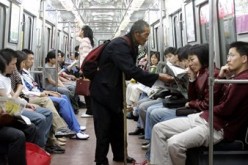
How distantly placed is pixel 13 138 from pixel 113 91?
1.09m

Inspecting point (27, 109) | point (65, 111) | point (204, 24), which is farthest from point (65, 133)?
point (204, 24)

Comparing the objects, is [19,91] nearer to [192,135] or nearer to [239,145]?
[192,135]

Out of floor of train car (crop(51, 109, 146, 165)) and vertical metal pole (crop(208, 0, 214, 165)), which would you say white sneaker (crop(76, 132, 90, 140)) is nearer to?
floor of train car (crop(51, 109, 146, 165))

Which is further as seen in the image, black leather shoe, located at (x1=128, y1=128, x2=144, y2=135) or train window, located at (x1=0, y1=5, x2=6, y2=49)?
black leather shoe, located at (x1=128, y1=128, x2=144, y2=135)

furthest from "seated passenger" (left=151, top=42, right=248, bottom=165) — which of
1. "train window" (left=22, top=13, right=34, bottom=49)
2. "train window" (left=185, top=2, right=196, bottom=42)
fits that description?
"train window" (left=22, top=13, right=34, bottom=49)

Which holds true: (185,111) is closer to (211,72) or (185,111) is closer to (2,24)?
(211,72)

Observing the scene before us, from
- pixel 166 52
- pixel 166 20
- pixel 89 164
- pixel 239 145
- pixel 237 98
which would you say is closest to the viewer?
pixel 237 98

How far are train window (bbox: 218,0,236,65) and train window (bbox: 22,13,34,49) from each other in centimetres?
391

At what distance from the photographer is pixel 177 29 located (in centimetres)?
742

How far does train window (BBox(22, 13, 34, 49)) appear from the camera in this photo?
7.24m

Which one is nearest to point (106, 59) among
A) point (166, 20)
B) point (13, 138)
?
point (13, 138)

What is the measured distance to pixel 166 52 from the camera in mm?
6105

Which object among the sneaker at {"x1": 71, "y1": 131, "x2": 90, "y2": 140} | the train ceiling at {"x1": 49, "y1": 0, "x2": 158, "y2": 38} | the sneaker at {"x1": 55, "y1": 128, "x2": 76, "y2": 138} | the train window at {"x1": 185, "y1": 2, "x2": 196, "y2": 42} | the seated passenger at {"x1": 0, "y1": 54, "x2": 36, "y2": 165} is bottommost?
the sneaker at {"x1": 71, "y1": 131, "x2": 90, "y2": 140}

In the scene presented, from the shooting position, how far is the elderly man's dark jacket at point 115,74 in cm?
360
